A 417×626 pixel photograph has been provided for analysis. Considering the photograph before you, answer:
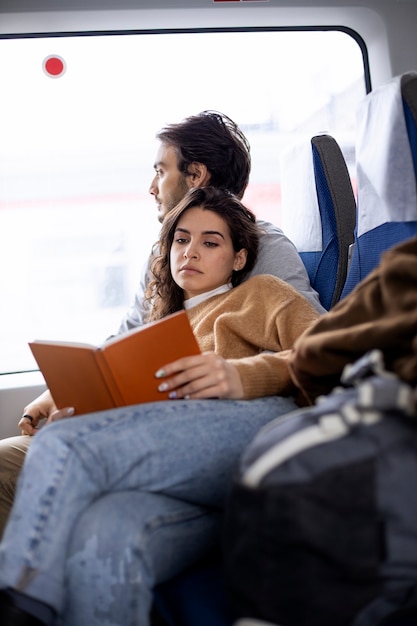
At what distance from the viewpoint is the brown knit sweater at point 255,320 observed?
1.81 m

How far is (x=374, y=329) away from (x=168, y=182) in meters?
1.49

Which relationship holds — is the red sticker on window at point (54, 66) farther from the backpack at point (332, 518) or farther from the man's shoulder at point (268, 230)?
the backpack at point (332, 518)

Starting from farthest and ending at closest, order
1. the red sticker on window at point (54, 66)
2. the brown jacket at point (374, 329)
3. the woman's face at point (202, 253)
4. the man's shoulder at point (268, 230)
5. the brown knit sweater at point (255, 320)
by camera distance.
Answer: the red sticker on window at point (54, 66) → the man's shoulder at point (268, 230) → the woman's face at point (202, 253) → the brown knit sweater at point (255, 320) → the brown jacket at point (374, 329)

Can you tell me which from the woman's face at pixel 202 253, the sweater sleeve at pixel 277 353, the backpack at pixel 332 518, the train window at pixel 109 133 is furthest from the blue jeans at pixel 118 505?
the train window at pixel 109 133

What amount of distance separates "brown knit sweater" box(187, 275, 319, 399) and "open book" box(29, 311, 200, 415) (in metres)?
0.28

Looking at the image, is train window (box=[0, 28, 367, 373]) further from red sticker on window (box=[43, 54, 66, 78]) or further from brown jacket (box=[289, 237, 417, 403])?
brown jacket (box=[289, 237, 417, 403])

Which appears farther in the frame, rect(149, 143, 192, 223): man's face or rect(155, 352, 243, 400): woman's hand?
rect(149, 143, 192, 223): man's face

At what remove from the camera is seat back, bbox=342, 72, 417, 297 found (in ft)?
5.09

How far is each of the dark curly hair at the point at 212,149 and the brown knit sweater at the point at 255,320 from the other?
0.63m

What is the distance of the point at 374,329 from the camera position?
1153 mm

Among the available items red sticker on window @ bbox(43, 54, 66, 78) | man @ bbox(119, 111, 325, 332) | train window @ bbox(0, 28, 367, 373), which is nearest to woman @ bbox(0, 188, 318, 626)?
man @ bbox(119, 111, 325, 332)

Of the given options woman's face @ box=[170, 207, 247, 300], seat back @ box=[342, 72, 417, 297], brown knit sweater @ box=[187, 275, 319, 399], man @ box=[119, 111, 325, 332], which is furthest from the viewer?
man @ box=[119, 111, 325, 332]

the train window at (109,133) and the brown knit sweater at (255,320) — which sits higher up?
the train window at (109,133)

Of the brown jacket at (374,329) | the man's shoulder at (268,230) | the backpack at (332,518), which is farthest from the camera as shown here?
the man's shoulder at (268,230)
